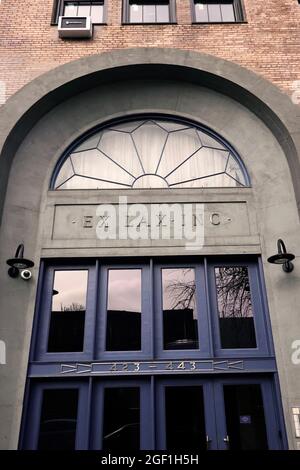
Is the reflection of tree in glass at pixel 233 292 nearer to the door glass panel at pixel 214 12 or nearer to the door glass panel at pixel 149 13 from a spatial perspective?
the door glass panel at pixel 214 12

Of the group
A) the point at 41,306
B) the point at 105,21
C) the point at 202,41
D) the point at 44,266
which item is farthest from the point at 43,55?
the point at 41,306

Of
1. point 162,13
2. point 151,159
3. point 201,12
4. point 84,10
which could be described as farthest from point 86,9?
point 151,159

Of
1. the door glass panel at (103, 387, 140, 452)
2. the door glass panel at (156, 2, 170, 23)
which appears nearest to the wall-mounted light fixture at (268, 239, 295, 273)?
the door glass panel at (103, 387, 140, 452)

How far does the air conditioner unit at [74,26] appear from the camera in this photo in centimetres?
995

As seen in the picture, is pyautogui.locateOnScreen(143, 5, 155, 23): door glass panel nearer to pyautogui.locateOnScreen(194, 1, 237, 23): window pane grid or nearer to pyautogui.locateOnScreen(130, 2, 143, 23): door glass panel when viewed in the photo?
pyautogui.locateOnScreen(130, 2, 143, 23): door glass panel

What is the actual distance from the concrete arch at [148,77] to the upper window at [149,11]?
1788 mm

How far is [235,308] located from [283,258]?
150cm

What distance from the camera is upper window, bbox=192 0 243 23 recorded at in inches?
427

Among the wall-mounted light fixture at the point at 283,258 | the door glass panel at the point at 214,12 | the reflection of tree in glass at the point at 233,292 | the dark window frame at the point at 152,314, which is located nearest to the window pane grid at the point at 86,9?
the door glass panel at the point at 214,12

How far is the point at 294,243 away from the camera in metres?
8.13

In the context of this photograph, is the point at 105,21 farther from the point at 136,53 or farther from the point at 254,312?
the point at 254,312

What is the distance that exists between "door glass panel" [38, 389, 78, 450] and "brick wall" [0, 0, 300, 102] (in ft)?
23.5

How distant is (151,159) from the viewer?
9.45 meters

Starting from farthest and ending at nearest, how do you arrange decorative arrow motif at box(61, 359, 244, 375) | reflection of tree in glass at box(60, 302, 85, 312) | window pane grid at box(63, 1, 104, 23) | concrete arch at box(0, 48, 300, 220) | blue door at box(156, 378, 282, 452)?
window pane grid at box(63, 1, 104, 23) → concrete arch at box(0, 48, 300, 220) → reflection of tree in glass at box(60, 302, 85, 312) → decorative arrow motif at box(61, 359, 244, 375) → blue door at box(156, 378, 282, 452)
